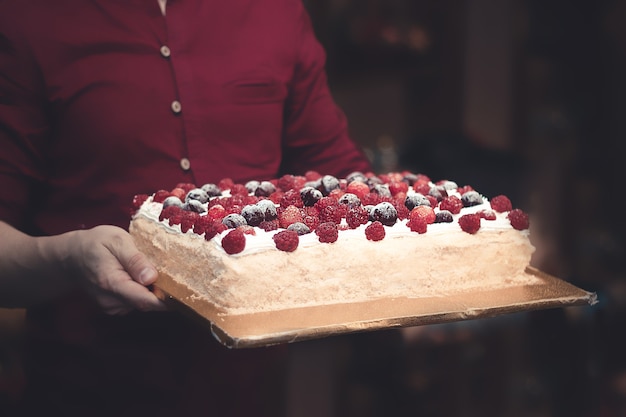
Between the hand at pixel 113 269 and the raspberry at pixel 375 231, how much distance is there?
0.43m

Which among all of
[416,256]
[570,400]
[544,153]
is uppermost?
[416,256]

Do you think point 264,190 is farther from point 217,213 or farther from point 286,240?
point 286,240

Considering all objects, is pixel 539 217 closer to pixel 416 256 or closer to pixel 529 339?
pixel 529 339

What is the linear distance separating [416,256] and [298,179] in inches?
14.8

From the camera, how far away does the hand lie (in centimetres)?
158

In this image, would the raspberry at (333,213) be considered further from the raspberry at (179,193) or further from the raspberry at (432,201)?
the raspberry at (179,193)

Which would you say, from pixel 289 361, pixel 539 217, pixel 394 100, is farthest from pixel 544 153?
pixel 289 361

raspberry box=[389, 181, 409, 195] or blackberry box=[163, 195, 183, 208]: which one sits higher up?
blackberry box=[163, 195, 183, 208]

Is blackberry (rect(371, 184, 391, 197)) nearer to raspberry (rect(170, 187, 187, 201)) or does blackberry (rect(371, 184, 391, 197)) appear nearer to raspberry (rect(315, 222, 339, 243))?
raspberry (rect(315, 222, 339, 243))

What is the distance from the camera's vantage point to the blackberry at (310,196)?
1775mm

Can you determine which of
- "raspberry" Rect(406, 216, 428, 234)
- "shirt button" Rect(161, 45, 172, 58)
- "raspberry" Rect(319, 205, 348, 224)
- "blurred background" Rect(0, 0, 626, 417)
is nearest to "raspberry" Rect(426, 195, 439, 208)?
"raspberry" Rect(406, 216, 428, 234)

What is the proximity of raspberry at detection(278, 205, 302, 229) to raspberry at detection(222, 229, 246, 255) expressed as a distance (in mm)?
112

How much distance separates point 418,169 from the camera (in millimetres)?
3062

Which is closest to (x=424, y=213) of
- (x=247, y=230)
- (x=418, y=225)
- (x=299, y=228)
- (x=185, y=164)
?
(x=418, y=225)
